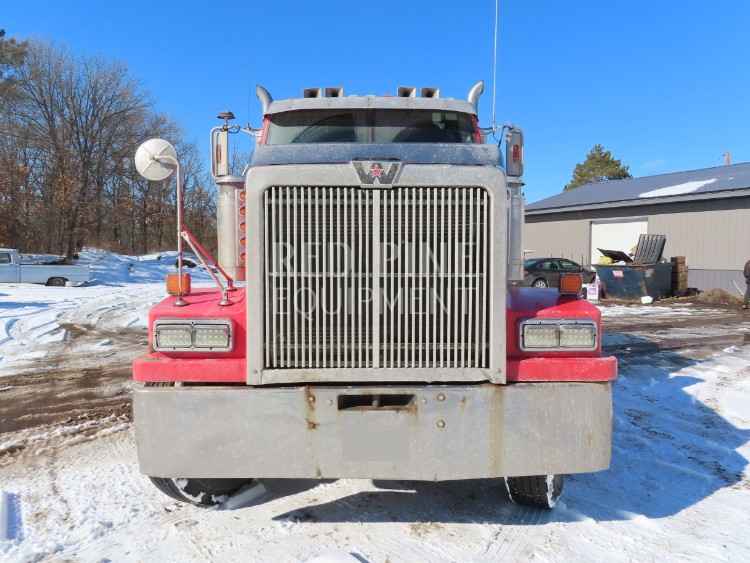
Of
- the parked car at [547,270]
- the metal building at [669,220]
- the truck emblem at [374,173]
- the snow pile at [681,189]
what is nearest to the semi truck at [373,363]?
the truck emblem at [374,173]

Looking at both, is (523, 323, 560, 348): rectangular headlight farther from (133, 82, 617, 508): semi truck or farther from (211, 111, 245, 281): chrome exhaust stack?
(211, 111, 245, 281): chrome exhaust stack

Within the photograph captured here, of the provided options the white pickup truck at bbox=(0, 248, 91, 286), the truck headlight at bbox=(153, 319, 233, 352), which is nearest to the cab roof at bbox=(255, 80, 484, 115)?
the truck headlight at bbox=(153, 319, 233, 352)

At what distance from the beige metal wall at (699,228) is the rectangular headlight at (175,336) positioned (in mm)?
19993

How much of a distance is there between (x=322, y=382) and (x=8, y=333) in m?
9.49

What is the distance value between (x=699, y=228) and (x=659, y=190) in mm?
3125

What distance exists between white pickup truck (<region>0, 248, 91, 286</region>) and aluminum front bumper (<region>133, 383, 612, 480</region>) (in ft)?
64.1

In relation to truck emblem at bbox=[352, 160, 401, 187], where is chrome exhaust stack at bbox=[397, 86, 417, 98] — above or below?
above

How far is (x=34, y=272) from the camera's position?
1909 cm

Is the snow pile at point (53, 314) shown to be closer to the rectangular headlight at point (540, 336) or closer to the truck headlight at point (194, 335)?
the truck headlight at point (194, 335)

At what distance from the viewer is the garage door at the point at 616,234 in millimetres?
22328

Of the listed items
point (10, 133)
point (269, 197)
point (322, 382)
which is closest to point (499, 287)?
point (322, 382)

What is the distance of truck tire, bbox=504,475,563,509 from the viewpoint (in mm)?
3277

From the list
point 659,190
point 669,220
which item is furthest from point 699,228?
point 659,190

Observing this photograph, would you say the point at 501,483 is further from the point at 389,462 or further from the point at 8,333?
the point at 8,333
